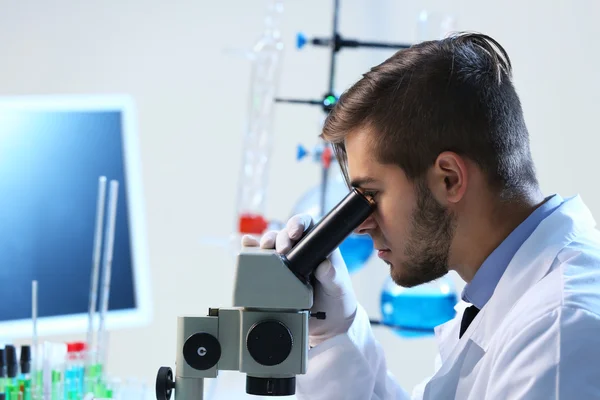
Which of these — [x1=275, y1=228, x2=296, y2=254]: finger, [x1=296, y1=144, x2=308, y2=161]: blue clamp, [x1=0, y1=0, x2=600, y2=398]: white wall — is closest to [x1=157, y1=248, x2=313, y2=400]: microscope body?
[x1=275, y1=228, x2=296, y2=254]: finger

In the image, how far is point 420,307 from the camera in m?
2.01

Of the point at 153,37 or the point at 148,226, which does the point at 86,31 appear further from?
the point at 148,226

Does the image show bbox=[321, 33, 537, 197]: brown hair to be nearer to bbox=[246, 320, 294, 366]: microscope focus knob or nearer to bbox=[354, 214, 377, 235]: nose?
bbox=[354, 214, 377, 235]: nose

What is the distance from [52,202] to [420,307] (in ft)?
2.96

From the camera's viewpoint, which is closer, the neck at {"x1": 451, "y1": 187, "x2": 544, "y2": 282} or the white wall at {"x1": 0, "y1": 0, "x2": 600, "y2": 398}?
the neck at {"x1": 451, "y1": 187, "x2": 544, "y2": 282}

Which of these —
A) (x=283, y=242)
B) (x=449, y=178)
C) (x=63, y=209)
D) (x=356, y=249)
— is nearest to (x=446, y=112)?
(x=449, y=178)

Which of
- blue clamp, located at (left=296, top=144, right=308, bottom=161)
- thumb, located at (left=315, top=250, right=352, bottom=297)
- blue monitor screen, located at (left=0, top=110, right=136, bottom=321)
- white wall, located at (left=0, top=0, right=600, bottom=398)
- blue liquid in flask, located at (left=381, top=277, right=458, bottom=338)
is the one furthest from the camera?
white wall, located at (left=0, top=0, right=600, bottom=398)

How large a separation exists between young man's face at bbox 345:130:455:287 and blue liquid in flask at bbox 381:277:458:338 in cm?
60

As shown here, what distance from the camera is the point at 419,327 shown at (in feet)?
6.59

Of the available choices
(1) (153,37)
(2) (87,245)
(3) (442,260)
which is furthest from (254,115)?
(1) (153,37)

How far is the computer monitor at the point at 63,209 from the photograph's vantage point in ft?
5.83

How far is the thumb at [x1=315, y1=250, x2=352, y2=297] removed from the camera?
4.41ft

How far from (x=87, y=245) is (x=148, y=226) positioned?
1.44 metres

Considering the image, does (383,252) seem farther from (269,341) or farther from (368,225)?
(269,341)
